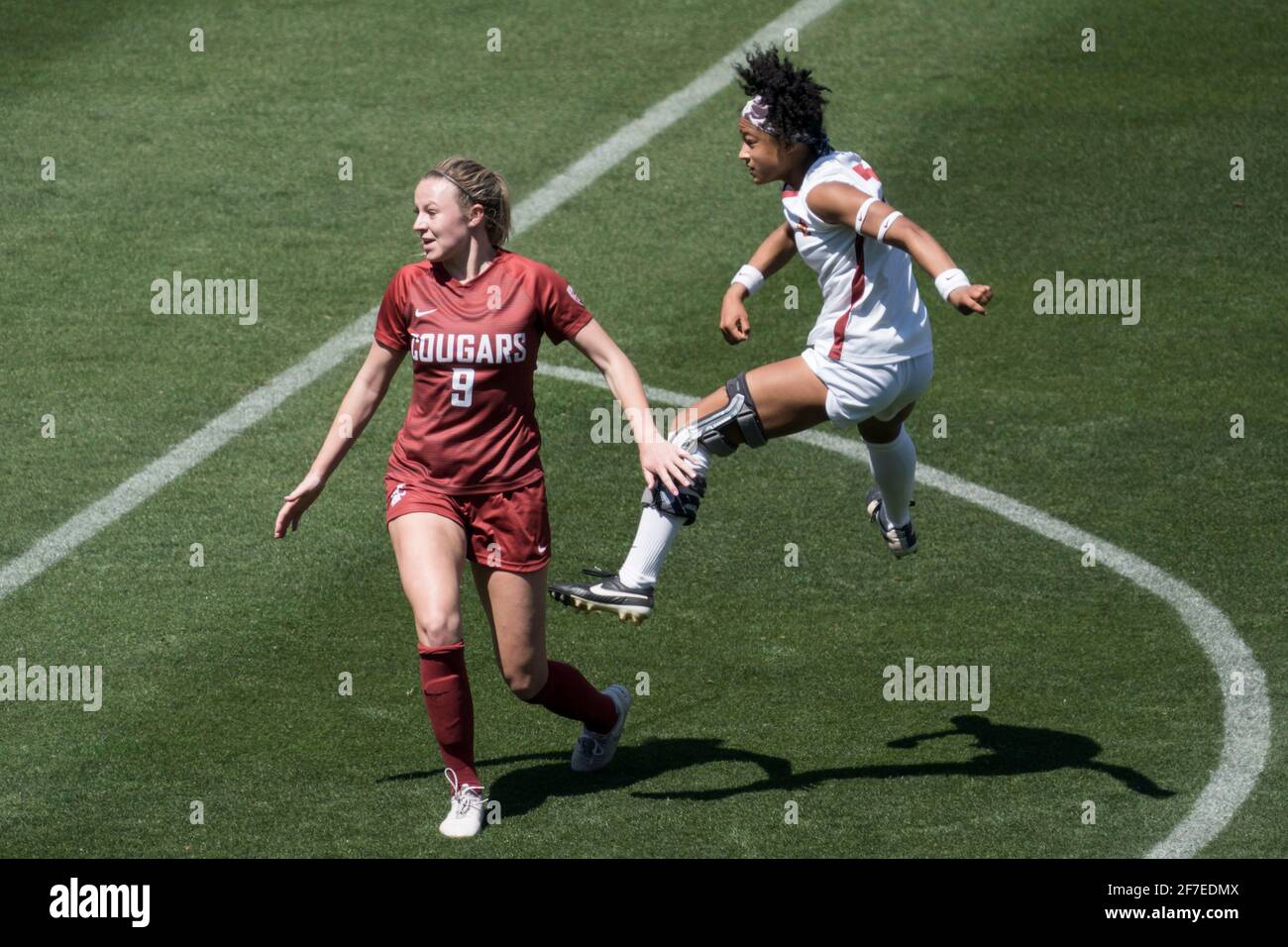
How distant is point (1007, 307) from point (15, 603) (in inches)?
250

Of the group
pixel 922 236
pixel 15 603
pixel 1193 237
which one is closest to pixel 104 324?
pixel 15 603

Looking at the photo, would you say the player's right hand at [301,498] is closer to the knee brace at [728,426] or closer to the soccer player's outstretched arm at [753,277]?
the knee brace at [728,426]

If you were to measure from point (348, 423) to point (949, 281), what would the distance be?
235 centimetres

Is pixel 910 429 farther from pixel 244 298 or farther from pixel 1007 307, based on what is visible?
pixel 244 298

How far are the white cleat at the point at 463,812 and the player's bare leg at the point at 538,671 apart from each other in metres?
0.45

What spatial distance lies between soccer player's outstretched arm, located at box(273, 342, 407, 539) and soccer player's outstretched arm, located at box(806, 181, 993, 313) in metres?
1.84

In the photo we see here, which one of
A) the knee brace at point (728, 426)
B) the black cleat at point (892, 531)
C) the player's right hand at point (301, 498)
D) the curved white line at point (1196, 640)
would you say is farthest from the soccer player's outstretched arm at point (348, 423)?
the curved white line at point (1196, 640)

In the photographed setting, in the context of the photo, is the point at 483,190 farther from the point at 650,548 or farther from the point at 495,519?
the point at 650,548

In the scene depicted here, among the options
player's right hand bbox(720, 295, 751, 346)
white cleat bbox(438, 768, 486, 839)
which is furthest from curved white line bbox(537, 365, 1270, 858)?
white cleat bbox(438, 768, 486, 839)

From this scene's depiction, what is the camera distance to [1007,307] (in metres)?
12.6

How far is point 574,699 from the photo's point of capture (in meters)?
8.04

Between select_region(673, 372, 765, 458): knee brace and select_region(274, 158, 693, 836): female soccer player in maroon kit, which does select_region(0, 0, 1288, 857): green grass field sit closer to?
select_region(274, 158, 693, 836): female soccer player in maroon kit

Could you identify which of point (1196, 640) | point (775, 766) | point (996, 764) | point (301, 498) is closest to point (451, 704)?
point (301, 498)

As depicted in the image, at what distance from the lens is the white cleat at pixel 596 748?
26.9ft
